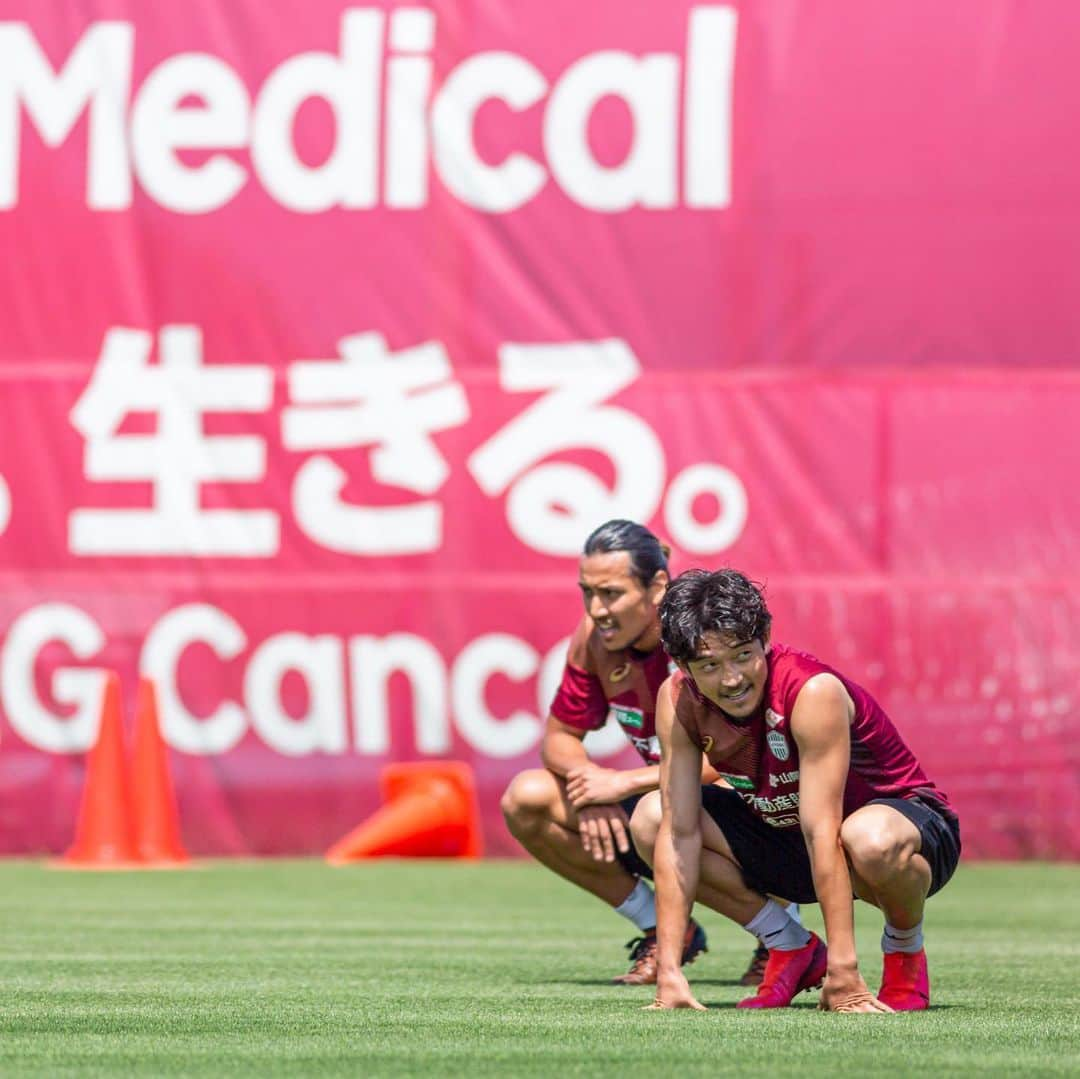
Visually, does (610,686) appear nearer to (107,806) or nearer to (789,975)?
(789,975)

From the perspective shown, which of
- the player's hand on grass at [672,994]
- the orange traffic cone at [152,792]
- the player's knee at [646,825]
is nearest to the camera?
the player's hand on grass at [672,994]

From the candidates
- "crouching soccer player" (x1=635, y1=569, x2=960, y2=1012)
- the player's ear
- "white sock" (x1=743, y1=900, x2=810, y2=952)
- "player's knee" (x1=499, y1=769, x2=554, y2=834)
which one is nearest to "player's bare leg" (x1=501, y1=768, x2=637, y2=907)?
"player's knee" (x1=499, y1=769, x2=554, y2=834)

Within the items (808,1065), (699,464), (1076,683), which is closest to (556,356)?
(699,464)

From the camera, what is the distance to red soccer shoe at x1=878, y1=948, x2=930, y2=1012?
568cm

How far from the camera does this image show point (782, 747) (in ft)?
17.8

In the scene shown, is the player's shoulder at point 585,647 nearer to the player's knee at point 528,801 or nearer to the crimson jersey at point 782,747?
the player's knee at point 528,801

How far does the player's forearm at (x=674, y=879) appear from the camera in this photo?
5.59 metres

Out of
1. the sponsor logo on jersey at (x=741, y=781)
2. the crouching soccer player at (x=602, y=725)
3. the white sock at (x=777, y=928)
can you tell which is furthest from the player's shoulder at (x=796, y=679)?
the crouching soccer player at (x=602, y=725)

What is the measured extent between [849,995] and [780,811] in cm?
48

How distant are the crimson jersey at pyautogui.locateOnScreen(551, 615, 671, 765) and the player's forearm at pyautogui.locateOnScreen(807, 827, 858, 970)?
139 centimetres

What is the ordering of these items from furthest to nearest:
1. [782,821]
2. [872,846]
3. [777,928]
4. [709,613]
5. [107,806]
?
[107,806] → [777,928] → [782,821] → [872,846] → [709,613]

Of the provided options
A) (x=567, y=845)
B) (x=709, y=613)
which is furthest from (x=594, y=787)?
(x=709, y=613)

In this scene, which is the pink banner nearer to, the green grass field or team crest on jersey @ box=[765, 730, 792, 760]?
the green grass field

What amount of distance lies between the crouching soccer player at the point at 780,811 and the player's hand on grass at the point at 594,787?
0.57 m
